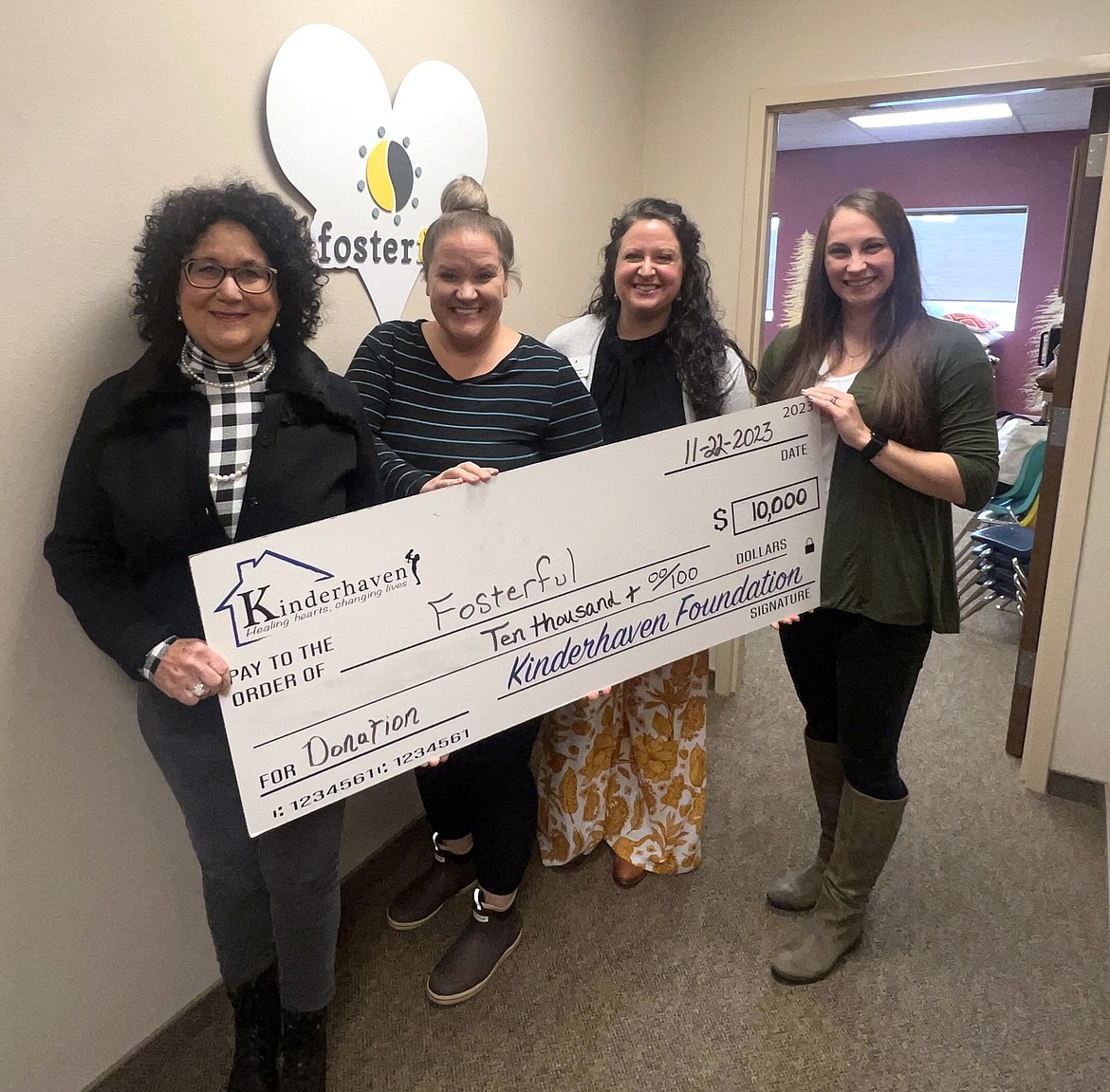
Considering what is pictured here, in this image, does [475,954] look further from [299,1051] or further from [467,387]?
[467,387]

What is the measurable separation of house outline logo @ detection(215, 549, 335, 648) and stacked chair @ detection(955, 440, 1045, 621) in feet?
9.78

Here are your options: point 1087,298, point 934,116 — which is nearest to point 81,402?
point 1087,298

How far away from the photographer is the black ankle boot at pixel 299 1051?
1.40 m

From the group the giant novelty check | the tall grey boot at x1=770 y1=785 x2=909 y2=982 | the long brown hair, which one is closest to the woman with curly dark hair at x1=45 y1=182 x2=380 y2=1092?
the giant novelty check

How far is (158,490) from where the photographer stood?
3.75 ft

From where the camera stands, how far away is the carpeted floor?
1.50 meters

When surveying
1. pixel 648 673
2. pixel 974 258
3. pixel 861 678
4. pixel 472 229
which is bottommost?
pixel 648 673

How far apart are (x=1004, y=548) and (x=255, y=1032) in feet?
10.4

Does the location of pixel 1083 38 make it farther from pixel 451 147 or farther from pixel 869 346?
pixel 451 147

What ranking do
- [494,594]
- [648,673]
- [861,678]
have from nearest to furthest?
[494,594] < [861,678] < [648,673]

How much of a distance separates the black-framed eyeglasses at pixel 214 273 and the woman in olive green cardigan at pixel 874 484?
92 centimetres

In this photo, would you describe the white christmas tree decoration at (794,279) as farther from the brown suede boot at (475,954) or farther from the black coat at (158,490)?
the black coat at (158,490)

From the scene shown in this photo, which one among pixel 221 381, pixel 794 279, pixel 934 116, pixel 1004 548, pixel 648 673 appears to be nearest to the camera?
pixel 221 381

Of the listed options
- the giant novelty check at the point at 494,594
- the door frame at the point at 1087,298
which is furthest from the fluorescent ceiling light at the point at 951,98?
the giant novelty check at the point at 494,594
